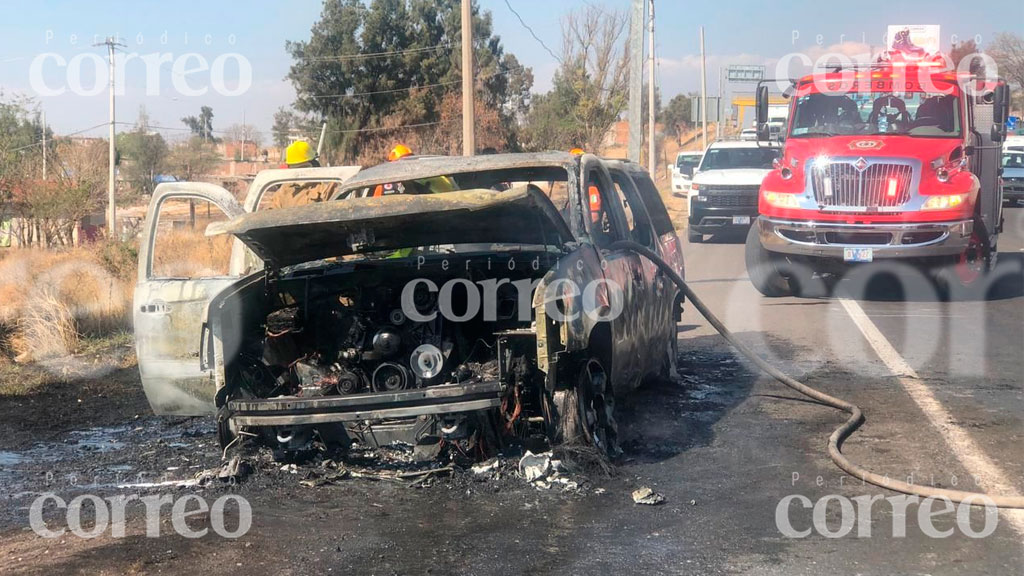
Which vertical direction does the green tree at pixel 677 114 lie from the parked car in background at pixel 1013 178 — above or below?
above

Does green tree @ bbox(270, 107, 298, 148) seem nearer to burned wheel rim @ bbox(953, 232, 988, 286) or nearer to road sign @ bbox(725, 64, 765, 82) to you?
road sign @ bbox(725, 64, 765, 82)

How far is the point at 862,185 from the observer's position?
38.6ft

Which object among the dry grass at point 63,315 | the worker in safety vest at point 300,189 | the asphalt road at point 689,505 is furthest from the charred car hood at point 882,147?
the dry grass at point 63,315

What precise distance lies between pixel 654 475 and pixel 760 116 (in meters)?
8.77

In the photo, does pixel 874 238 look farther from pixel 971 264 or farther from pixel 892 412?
pixel 892 412

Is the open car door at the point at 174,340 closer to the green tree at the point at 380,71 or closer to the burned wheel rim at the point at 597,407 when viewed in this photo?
the burned wheel rim at the point at 597,407

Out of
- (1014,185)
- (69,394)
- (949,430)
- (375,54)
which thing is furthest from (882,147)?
(375,54)

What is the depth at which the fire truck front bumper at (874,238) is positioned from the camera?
454 inches

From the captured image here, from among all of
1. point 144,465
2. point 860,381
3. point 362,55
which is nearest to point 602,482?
point 144,465

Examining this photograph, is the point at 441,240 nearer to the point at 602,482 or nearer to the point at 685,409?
the point at 602,482

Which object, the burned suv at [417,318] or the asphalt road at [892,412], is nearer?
the asphalt road at [892,412]

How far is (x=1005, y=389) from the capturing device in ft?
24.8

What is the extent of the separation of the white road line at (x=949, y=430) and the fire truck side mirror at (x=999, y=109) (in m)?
3.83

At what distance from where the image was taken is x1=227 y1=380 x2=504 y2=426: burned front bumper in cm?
519
